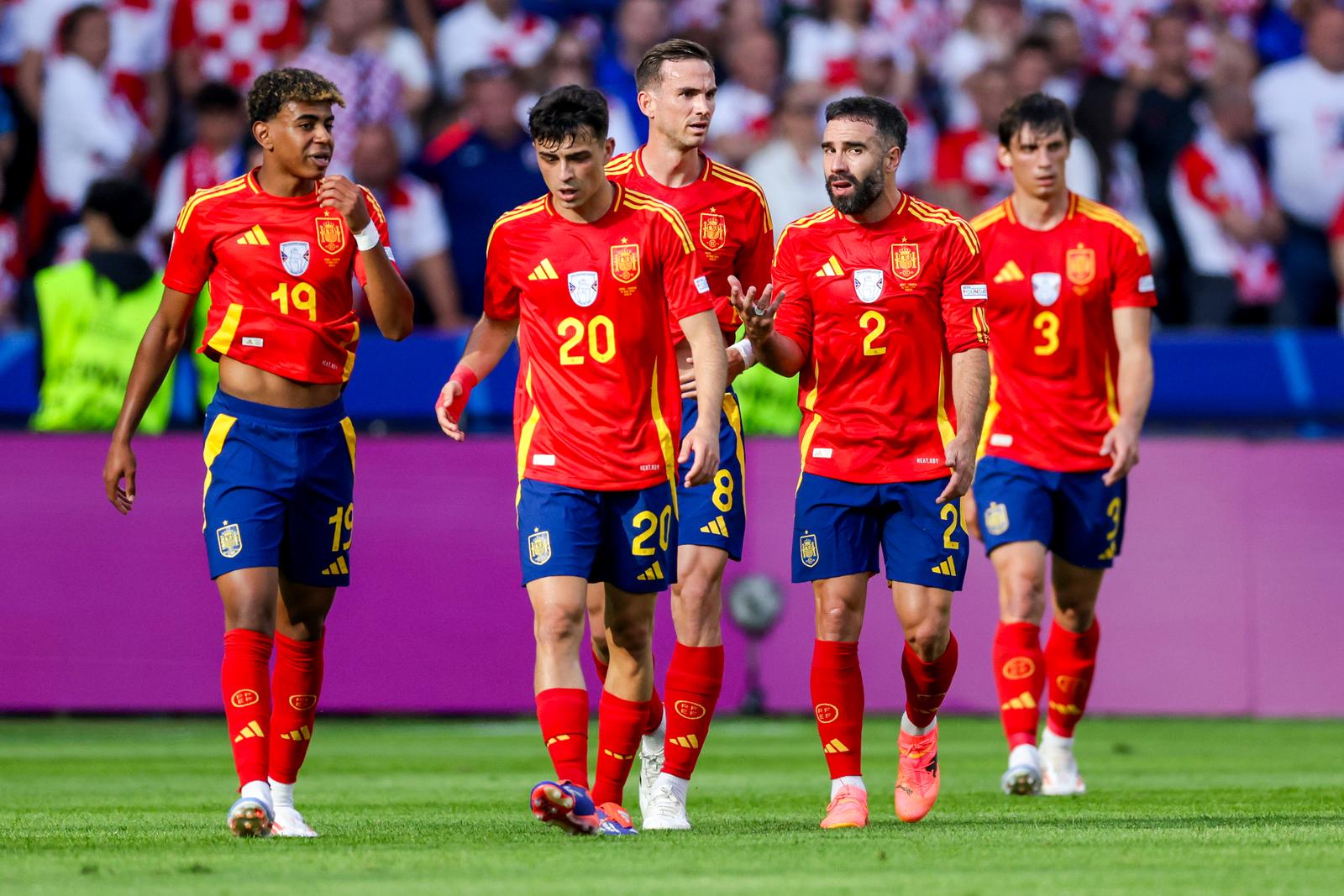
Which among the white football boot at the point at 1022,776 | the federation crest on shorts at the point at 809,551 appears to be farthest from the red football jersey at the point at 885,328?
the white football boot at the point at 1022,776

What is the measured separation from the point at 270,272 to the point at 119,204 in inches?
238

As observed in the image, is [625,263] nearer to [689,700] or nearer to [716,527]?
[716,527]

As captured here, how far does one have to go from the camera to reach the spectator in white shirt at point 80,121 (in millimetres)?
15055

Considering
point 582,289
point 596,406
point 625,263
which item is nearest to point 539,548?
point 596,406

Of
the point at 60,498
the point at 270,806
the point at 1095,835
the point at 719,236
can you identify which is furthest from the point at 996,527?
the point at 60,498

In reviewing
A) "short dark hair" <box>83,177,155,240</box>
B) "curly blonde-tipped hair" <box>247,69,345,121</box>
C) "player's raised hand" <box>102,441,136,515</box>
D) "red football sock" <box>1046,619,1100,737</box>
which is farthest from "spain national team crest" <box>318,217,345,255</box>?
"short dark hair" <box>83,177,155,240</box>

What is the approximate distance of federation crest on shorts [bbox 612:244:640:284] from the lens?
7230 millimetres

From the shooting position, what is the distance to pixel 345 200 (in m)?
7.13

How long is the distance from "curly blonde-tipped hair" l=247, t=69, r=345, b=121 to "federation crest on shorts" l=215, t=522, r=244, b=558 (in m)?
1.35

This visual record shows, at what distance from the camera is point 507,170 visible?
15.0 metres

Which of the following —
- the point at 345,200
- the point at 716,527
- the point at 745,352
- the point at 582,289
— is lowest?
the point at 716,527

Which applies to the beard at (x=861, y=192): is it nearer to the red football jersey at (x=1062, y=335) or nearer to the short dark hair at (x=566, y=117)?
the short dark hair at (x=566, y=117)

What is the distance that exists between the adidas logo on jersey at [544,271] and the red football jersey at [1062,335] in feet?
9.89

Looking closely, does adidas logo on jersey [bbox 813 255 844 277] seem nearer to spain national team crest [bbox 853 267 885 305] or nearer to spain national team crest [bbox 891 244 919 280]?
spain national team crest [bbox 853 267 885 305]
